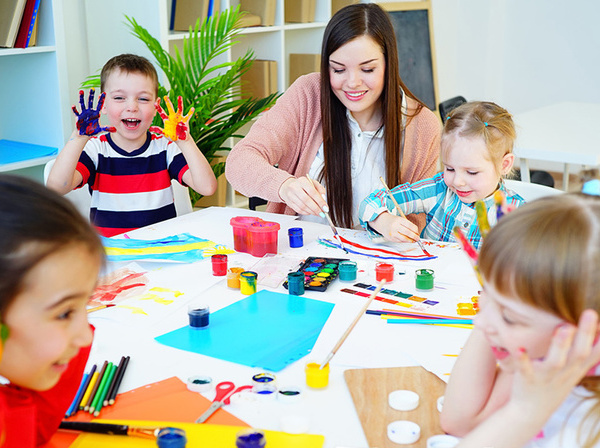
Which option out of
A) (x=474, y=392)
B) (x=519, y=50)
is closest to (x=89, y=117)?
(x=474, y=392)

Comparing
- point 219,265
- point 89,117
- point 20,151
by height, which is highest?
point 89,117

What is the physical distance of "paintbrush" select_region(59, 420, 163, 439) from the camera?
0.85 metres

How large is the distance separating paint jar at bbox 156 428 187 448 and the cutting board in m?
0.23

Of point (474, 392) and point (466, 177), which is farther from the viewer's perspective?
point (466, 177)

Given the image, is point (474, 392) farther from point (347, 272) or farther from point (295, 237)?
point (295, 237)

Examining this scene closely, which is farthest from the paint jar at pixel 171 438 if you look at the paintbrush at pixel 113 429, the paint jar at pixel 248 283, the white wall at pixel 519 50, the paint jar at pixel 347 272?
the white wall at pixel 519 50

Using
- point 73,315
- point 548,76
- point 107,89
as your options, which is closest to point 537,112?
point 548,76

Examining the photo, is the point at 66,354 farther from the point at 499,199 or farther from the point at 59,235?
the point at 499,199

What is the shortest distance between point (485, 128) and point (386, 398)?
88cm

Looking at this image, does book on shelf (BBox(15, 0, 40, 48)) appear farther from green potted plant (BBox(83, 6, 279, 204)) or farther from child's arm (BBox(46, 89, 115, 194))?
child's arm (BBox(46, 89, 115, 194))

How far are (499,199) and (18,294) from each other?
56cm

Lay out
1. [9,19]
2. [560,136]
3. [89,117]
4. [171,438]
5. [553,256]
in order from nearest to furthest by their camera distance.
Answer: [553,256] < [171,438] < [89,117] < [9,19] < [560,136]

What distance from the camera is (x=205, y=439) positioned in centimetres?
85

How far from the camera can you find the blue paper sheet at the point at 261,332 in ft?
3.52
